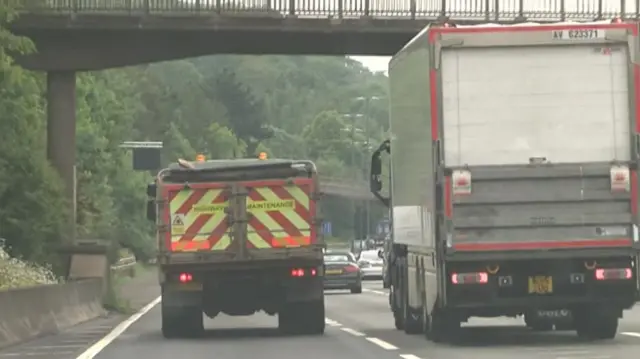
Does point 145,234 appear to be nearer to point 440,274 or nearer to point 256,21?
point 256,21

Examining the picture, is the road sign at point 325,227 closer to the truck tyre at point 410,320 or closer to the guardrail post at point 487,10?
the truck tyre at point 410,320

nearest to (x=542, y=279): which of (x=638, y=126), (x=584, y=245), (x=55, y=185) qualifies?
(x=584, y=245)

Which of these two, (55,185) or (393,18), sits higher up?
(393,18)

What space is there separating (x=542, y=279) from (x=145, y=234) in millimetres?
77934

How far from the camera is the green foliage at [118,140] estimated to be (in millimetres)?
40781

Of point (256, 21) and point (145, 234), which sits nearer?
point (256, 21)

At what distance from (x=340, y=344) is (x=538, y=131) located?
4193 millimetres

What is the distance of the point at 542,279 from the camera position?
64.4 feet

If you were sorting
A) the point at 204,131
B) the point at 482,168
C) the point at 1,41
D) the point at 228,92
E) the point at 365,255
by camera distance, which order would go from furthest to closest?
the point at 228,92 < the point at 204,131 < the point at 365,255 < the point at 1,41 < the point at 482,168

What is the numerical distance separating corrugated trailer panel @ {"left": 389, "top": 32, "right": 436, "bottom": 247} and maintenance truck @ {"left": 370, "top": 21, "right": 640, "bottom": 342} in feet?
0.64

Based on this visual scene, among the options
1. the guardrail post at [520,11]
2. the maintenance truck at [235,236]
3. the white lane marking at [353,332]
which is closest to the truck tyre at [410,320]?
the white lane marking at [353,332]

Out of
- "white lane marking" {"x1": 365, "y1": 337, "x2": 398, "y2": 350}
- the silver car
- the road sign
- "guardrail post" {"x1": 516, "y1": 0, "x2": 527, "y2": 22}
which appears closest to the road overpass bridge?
"guardrail post" {"x1": 516, "y1": 0, "x2": 527, "y2": 22}

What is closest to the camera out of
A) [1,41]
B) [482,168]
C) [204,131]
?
[482,168]

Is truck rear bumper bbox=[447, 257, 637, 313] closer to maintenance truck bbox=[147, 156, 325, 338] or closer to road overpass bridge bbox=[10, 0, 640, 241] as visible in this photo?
maintenance truck bbox=[147, 156, 325, 338]
